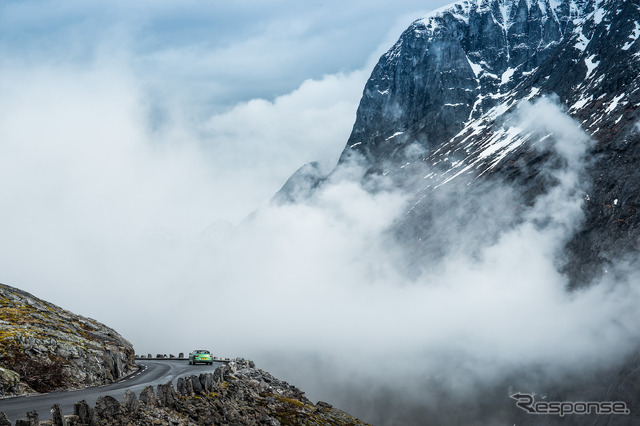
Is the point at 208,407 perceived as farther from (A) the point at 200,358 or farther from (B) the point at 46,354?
(A) the point at 200,358

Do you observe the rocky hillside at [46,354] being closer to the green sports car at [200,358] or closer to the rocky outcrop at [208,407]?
the rocky outcrop at [208,407]

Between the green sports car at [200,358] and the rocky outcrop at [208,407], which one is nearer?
the rocky outcrop at [208,407]

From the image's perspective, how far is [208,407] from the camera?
29.0m

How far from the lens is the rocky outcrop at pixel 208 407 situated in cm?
2236

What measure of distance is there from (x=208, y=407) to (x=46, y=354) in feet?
54.5

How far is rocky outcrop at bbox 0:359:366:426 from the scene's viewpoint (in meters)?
22.4

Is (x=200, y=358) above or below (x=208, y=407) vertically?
above

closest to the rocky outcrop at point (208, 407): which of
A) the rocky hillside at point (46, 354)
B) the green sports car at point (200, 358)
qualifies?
the rocky hillside at point (46, 354)

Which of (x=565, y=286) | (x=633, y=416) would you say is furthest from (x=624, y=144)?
(x=633, y=416)

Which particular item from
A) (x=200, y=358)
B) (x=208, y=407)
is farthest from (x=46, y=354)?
(x=200, y=358)

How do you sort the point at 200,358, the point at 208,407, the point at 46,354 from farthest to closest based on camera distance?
the point at 200,358, the point at 46,354, the point at 208,407

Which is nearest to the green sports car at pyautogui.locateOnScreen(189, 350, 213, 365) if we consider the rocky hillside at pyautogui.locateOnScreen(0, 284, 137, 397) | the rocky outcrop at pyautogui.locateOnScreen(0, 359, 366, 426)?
the rocky hillside at pyautogui.locateOnScreen(0, 284, 137, 397)

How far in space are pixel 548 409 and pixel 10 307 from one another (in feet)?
496

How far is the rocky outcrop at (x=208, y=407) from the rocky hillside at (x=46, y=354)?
8.14 m
